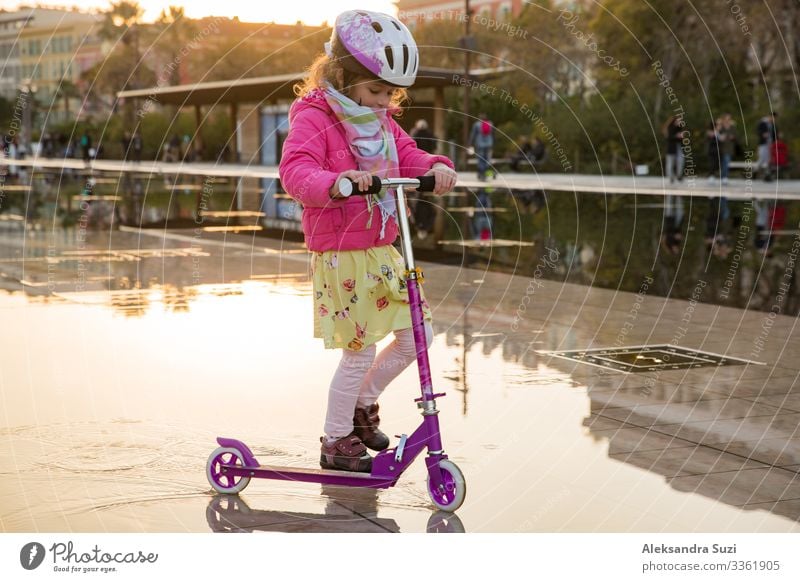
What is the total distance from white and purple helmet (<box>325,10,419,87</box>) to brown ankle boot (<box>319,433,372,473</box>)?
1379mm

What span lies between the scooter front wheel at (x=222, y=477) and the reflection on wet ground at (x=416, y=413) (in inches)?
2.7

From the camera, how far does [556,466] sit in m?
5.29

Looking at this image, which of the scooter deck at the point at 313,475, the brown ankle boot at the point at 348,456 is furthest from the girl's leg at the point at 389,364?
the scooter deck at the point at 313,475

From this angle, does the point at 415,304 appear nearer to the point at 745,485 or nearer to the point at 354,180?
the point at 354,180

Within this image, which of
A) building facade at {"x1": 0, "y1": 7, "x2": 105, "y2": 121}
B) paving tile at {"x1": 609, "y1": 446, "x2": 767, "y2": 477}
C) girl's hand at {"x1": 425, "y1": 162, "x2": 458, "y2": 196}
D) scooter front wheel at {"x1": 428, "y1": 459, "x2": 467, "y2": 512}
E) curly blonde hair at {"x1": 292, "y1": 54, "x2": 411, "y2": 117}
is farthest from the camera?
building facade at {"x1": 0, "y1": 7, "x2": 105, "y2": 121}

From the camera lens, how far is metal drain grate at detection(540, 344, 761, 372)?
7453 mm

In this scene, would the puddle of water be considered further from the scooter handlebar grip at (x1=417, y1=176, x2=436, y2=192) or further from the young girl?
the scooter handlebar grip at (x1=417, y1=176, x2=436, y2=192)

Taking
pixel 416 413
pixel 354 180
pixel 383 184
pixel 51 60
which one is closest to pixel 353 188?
pixel 354 180

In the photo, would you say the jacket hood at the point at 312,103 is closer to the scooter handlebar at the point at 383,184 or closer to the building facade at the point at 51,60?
the scooter handlebar at the point at 383,184

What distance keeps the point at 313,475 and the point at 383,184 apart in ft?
3.68

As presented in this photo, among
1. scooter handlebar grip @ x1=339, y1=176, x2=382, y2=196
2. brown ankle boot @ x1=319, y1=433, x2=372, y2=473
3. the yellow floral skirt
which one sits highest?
scooter handlebar grip @ x1=339, y1=176, x2=382, y2=196

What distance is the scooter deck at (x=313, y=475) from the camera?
4.86m

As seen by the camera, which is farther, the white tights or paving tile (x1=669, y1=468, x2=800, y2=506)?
the white tights

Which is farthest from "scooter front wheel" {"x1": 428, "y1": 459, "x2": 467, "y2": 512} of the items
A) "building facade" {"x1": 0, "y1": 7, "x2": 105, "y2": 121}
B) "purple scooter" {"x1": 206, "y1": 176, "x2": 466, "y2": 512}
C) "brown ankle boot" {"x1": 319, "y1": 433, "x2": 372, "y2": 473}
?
"building facade" {"x1": 0, "y1": 7, "x2": 105, "y2": 121}
